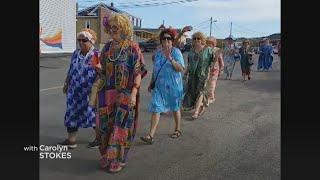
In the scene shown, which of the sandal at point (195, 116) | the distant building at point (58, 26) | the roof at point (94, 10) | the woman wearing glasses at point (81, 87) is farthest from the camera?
the sandal at point (195, 116)

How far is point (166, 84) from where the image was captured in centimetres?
567

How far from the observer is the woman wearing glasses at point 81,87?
4.91m

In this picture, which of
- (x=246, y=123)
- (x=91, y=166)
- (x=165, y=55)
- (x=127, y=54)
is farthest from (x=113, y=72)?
(x=246, y=123)

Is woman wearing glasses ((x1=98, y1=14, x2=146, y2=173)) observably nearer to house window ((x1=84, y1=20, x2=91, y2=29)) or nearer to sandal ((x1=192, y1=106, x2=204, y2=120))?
house window ((x1=84, y1=20, x2=91, y2=29))

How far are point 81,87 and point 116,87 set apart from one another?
2.55 feet

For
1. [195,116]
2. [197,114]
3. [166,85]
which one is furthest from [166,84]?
[197,114]

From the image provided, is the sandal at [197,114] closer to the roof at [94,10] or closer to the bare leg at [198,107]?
the bare leg at [198,107]

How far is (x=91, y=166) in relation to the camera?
14.5 ft

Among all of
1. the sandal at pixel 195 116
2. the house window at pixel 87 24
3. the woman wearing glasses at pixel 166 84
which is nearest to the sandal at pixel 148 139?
the woman wearing glasses at pixel 166 84

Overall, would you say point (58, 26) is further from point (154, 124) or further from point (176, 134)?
point (176, 134)

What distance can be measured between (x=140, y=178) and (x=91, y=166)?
515 millimetres

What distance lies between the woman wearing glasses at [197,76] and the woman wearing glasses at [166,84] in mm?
1260
